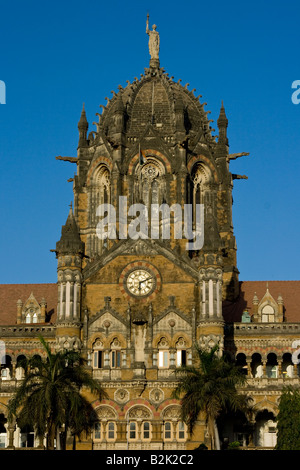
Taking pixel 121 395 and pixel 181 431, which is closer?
pixel 181 431

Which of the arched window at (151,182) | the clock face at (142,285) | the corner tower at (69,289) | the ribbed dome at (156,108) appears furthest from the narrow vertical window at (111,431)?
the ribbed dome at (156,108)

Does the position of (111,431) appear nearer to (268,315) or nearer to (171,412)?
(171,412)

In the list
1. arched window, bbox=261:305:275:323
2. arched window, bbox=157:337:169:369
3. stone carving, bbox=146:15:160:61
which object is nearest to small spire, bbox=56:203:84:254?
arched window, bbox=157:337:169:369

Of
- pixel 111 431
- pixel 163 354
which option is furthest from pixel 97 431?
pixel 163 354

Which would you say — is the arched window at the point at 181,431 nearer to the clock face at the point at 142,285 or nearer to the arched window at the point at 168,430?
the arched window at the point at 168,430

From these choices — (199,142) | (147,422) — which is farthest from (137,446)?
(199,142)

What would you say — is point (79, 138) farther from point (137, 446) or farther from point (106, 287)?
point (137, 446)

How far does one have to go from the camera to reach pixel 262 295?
85.7 meters

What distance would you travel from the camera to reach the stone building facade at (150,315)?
75250 mm

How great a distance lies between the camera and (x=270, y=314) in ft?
266

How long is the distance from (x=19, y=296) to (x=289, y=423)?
30842 mm

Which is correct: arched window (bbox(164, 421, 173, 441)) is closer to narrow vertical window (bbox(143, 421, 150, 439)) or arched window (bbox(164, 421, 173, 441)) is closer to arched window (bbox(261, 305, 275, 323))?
narrow vertical window (bbox(143, 421, 150, 439))

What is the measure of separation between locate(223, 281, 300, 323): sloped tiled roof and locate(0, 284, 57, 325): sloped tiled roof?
1437 centimetres

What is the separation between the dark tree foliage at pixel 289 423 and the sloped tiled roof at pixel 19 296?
24.2m
